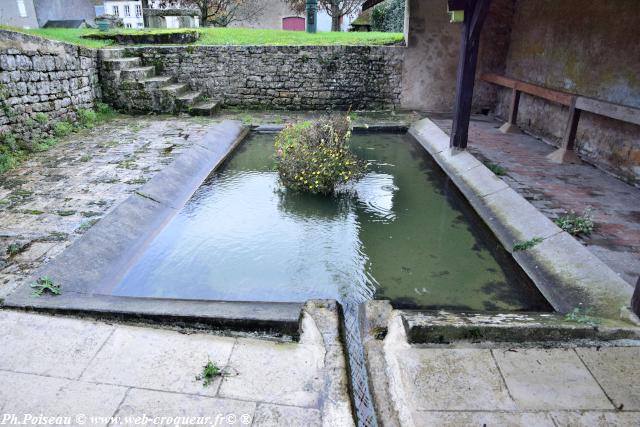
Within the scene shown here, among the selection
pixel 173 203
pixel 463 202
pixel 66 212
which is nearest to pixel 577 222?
pixel 463 202

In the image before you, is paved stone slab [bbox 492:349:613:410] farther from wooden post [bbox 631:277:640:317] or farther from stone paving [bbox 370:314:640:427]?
wooden post [bbox 631:277:640:317]

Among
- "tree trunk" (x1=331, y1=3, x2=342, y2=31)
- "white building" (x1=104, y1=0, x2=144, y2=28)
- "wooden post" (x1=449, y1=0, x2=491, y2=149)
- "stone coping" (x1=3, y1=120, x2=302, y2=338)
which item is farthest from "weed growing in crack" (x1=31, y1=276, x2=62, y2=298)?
"white building" (x1=104, y1=0, x2=144, y2=28)

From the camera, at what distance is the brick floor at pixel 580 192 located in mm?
3928

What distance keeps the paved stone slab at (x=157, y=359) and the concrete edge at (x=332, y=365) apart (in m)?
0.64

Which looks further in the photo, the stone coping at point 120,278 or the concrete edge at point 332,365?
the stone coping at point 120,278

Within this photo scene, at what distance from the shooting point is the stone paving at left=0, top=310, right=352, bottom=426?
92.1 inches

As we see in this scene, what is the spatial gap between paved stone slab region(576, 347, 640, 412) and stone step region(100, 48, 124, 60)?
10056 millimetres

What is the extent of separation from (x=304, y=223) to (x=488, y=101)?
735 centimetres

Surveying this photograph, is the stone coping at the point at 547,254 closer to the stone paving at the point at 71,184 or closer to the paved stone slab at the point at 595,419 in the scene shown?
the paved stone slab at the point at 595,419

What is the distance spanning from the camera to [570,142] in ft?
21.1

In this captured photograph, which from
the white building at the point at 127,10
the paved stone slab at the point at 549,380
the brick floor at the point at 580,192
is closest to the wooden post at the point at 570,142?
the brick floor at the point at 580,192

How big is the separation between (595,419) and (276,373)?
1.78 meters

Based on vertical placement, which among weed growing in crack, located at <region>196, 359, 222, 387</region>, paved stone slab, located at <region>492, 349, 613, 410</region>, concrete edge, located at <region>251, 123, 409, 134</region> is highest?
concrete edge, located at <region>251, 123, 409, 134</region>

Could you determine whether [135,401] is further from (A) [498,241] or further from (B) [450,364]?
(A) [498,241]
